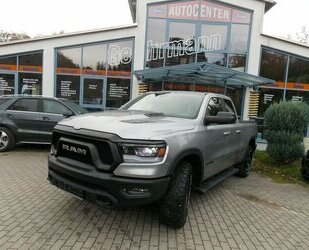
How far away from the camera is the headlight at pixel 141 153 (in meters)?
3.22

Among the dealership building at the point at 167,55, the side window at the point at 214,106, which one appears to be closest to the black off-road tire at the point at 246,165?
the side window at the point at 214,106

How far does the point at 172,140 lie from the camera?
3469 mm

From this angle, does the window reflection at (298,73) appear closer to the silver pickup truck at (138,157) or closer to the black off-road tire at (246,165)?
the black off-road tire at (246,165)

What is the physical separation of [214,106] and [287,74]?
35.0 feet

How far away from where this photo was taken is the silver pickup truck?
10.4 feet

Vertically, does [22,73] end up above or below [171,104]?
above

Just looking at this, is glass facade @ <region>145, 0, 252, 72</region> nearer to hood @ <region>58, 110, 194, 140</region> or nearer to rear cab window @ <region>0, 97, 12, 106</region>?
rear cab window @ <region>0, 97, 12, 106</region>

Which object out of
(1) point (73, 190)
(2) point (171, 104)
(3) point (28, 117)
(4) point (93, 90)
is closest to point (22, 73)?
(4) point (93, 90)

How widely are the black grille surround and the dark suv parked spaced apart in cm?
466

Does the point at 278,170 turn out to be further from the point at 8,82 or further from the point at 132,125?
the point at 8,82

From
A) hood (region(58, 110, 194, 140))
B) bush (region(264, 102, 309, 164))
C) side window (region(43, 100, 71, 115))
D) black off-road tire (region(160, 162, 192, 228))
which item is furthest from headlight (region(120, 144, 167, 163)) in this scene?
bush (region(264, 102, 309, 164))

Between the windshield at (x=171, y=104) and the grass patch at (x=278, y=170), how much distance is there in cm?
394

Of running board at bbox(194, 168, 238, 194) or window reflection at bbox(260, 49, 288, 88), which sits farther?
window reflection at bbox(260, 49, 288, 88)

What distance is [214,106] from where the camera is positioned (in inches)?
200
